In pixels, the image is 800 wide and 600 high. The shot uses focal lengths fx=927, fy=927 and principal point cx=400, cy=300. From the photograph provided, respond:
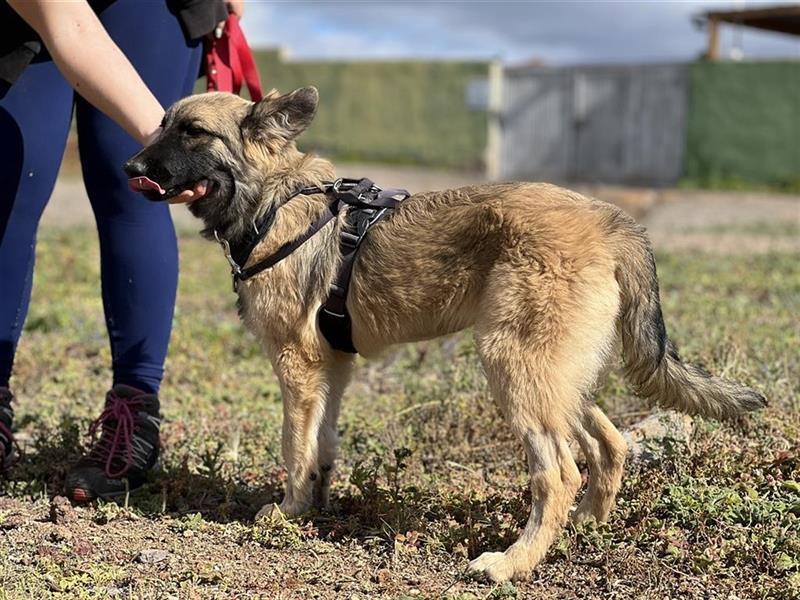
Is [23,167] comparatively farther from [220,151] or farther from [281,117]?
[281,117]

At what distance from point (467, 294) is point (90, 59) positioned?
1.46 metres

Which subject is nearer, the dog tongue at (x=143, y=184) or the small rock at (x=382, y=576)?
the small rock at (x=382, y=576)

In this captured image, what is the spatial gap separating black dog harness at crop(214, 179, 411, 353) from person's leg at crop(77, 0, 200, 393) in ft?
1.26

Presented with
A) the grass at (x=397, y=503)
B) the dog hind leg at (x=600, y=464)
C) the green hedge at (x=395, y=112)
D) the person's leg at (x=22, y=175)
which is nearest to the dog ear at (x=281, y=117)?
the person's leg at (x=22, y=175)

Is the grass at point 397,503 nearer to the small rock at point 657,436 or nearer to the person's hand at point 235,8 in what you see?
the small rock at point 657,436

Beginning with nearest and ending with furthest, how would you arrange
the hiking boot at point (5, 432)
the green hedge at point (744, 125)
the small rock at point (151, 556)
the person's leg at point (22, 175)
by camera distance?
the small rock at point (151, 556) < the person's leg at point (22, 175) < the hiking boot at point (5, 432) < the green hedge at point (744, 125)

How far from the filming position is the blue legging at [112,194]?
3.33 meters

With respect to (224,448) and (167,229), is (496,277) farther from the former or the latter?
(224,448)

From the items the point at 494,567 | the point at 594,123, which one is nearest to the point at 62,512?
the point at 494,567

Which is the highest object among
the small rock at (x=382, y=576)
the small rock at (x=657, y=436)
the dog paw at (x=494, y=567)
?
the small rock at (x=657, y=436)

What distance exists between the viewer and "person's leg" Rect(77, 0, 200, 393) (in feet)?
11.0

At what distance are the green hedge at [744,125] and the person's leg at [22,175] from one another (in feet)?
53.1

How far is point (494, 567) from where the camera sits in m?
2.67

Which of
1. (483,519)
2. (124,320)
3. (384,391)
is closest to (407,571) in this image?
(483,519)
